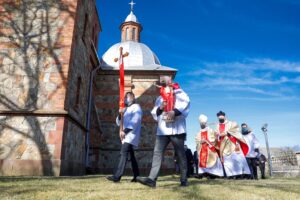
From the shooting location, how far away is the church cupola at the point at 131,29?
85.4 ft

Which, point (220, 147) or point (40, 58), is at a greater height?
point (40, 58)

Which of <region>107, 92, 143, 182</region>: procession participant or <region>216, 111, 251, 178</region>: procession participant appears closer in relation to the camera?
<region>107, 92, 143, 182</region>: procession participant

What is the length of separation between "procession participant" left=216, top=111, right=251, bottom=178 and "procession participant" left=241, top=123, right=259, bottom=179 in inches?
55.1

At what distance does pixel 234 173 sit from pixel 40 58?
25.2 feet

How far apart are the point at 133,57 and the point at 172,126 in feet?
54.1

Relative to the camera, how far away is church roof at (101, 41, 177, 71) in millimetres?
18672

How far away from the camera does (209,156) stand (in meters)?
9.30

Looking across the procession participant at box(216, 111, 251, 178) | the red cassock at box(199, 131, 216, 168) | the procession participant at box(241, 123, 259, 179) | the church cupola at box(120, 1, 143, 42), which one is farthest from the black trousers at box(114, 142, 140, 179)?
the church cupola at box(120, 1, 143, 42)

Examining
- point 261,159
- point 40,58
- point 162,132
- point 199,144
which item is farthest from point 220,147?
point 40,58

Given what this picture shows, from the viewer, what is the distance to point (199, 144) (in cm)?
980

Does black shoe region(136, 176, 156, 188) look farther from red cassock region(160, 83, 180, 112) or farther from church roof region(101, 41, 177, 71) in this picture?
Answer: church roof region(101, 41, 177, 71)

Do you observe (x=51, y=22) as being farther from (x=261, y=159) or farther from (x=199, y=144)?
(x=261, y=159)

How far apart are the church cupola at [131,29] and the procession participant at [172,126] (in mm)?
21529

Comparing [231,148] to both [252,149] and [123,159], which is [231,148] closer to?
[252,149]
